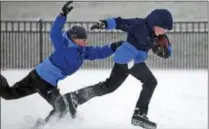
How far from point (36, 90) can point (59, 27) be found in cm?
69

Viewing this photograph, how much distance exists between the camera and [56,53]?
473cm

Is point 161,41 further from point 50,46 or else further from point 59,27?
point 50,46

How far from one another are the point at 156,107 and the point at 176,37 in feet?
25.4

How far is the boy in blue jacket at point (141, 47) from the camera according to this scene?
176 inches

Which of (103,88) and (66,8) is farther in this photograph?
(103,88)

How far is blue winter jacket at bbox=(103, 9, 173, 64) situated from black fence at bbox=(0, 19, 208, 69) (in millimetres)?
8271

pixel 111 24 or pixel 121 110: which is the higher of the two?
pixel 111 24

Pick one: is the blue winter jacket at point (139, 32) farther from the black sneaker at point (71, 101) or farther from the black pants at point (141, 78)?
the black sneaker at point (71, 101)

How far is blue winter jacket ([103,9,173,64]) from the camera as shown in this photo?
4.45 meters

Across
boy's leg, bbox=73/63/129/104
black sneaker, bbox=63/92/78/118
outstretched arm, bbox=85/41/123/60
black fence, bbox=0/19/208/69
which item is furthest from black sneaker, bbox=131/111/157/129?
black fence, bbox=0/19/208/69

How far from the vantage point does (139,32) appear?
4.54m

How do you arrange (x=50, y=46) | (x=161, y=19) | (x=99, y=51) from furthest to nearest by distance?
(x=50, y=46), (x=99, y=51), (x=161, y=19)

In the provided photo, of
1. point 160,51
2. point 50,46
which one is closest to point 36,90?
point 160,51

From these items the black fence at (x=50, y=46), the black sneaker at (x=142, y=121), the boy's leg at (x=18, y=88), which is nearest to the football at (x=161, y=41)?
the black sneaker at (x=142, y=121)
